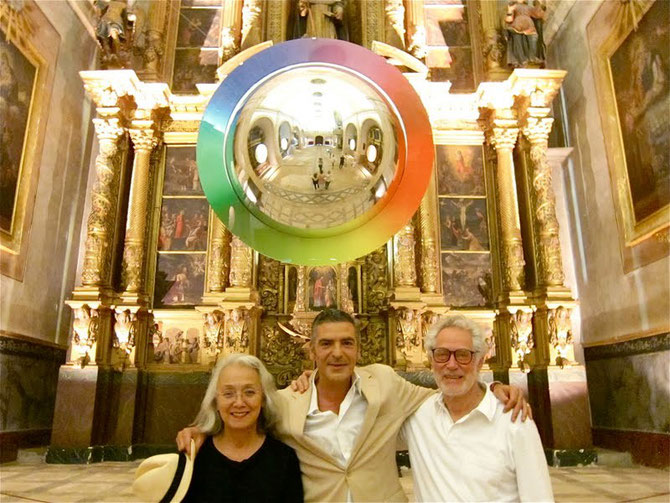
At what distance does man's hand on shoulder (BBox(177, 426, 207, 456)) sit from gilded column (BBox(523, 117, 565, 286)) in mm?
6738

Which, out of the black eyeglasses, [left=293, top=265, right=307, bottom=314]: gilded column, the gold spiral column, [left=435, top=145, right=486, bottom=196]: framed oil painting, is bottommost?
the black eyeglasses

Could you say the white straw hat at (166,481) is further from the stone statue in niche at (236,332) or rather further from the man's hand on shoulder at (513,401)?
the stone statue in niche at (236,332)

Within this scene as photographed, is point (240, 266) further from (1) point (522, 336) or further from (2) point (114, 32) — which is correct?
(2) point (114, 32)

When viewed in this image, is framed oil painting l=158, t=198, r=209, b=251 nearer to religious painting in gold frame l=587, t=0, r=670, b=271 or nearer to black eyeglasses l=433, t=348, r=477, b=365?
religious painting in gold frame l=587, t=0, r=670, b=271

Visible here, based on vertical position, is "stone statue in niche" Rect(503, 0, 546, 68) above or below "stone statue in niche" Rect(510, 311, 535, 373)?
above

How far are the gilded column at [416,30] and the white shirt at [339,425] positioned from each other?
7.90 meters

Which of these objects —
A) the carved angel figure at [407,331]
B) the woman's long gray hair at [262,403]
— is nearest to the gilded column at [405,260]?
the carved angel figure at [407,331]

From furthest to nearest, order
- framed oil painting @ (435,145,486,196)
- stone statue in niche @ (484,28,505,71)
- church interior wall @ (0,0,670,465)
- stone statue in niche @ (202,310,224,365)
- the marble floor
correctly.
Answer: stone statue in niche @ (484,28,505,71) → framed oil painting @ (435,145,486,196) → stone statue in niche @ (202,310,224,365) → church interior wall @ (0,0,670,465) → the marble floor

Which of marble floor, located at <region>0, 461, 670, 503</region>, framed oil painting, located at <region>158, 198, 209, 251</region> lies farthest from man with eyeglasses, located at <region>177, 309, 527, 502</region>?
framed oil painting, located at <region>158, 198, 209, 251</region>

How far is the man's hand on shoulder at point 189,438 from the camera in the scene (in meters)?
2.29

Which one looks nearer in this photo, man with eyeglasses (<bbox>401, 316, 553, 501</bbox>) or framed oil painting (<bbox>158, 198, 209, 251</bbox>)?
man with eyeglasses (<bbox>401, 316, 553, 501</bbox>)

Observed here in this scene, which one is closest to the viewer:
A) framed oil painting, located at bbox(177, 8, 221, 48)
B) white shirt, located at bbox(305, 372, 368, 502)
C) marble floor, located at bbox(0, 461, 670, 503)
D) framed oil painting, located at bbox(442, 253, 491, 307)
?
white shirt, located at bbox(305, 372, 368, 502)

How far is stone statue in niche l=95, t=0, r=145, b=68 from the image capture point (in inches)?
347

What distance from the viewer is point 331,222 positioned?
72.3 inches
